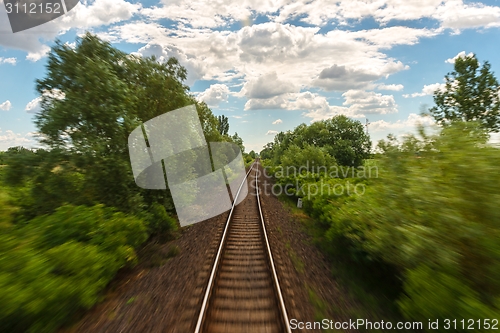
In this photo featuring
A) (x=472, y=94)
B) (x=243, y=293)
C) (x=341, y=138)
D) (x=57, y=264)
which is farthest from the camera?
(x=341, y=138)

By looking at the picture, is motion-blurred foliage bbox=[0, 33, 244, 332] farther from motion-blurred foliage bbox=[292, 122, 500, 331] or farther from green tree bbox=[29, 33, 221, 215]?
motion-blurred foliage bbox=[292, 122, 500, 331]

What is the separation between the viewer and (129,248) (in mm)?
7219

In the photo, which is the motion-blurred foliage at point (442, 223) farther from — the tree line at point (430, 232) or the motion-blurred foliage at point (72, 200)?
the motion-blurred foliage at point (72, 200)

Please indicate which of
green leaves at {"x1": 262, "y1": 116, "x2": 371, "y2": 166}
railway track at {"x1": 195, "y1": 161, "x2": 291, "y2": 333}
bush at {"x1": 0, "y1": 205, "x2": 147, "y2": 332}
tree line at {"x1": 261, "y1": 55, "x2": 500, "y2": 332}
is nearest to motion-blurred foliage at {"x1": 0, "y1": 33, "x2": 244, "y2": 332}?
bush at {"x1": 0, "y1": 205, "x2": 147, "y2": 332}

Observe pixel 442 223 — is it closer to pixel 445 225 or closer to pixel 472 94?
pixel 445 225

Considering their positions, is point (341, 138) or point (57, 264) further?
point (341, 138)

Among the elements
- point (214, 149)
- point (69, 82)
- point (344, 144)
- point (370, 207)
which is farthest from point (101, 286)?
point (344, 144)

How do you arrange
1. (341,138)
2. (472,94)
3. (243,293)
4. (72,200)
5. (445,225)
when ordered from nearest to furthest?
(445,225)
(243,293)
(72,200)
(472,94)
(341,138)

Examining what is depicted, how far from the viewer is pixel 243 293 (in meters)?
5.68

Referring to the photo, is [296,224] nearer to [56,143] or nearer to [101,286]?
[101,286]

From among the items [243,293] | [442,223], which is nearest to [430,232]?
[442,223]

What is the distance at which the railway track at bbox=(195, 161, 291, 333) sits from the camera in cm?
460

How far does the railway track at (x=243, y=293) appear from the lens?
4598mm

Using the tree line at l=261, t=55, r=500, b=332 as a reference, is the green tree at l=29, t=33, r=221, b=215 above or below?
above
